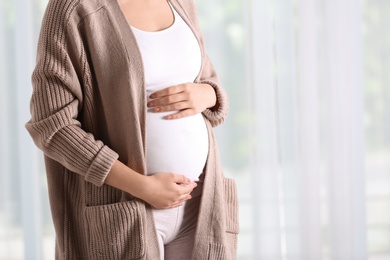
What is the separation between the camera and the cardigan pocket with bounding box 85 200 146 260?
1.23 metres

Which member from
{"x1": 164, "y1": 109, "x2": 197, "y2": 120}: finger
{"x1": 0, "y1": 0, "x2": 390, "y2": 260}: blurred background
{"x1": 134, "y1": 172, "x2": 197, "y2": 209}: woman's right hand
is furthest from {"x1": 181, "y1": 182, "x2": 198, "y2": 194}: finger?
{"x1": 0, "y1": 0, "x2": 390, "y2": 260}: blurred background

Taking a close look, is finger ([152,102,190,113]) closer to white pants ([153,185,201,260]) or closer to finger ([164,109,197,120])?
finger ([164,109,197,120])

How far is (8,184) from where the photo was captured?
8.25 ft

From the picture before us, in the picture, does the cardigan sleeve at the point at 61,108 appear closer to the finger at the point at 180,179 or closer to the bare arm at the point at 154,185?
the bare arm at the point at 154,185

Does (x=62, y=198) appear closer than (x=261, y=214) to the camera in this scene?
Yes

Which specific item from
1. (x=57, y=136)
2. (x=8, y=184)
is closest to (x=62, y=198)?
(x=57, y=136)


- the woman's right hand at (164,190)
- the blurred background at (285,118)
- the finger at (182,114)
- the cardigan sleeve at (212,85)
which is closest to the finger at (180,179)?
the woman's right hand at (164,190)

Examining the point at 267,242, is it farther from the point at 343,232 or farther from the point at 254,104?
the point at 254,104

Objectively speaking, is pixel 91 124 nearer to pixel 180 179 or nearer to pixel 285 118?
pixel 180 179

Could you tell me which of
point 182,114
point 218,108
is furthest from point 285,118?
point 182,114

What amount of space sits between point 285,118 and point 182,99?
4.52 ft

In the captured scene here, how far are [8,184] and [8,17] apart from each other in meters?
0.68

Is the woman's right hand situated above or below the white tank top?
below

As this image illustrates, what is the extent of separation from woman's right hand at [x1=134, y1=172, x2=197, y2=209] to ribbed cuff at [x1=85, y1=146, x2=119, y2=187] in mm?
76
